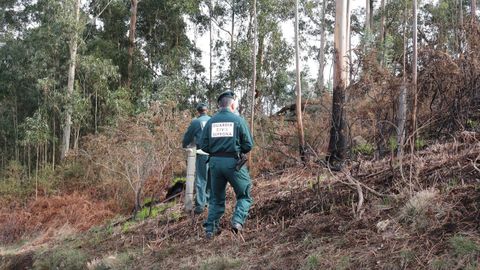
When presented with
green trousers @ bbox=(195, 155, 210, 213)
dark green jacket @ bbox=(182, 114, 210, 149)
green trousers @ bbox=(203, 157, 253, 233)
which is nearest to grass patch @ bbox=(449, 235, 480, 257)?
green trousers @ bbox=(203, 157, 253, 233)

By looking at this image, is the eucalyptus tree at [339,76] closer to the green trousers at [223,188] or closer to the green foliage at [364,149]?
the green foliage at [364,149]

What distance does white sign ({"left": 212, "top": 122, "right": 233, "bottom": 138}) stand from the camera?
6.47 meters

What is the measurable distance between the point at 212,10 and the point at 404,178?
2686cm

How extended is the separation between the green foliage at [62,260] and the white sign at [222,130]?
2954 millimetres

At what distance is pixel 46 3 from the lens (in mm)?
21328

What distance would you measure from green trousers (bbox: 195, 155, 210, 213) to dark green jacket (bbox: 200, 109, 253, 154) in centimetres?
155

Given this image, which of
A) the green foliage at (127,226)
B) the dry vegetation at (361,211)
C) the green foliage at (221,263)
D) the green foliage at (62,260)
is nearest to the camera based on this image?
the dry vegetation at (361,211)

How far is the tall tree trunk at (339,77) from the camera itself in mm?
9008

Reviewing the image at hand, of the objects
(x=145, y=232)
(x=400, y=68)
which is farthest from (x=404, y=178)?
(x=145, y=232)

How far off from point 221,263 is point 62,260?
3951 mm

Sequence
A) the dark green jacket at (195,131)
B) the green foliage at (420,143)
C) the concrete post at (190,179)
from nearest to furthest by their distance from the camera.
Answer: the green foliage at (420,143)
the concrete post at (190,179)
the dark green jacket at (195,131)

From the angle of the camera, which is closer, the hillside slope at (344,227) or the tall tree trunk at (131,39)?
the hillside slope at (344,227)

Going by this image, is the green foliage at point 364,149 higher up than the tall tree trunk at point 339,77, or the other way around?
the tall tree trunk at point 339,77

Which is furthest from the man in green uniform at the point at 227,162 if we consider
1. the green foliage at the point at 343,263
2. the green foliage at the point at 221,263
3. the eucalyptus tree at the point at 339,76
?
the eucalyptus tree at the point at 339,76
